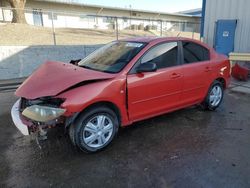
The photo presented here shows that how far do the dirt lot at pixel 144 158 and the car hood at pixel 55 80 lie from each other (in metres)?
0.94

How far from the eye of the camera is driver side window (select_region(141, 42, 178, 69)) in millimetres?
3916

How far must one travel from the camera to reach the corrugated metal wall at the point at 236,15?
9359 mm

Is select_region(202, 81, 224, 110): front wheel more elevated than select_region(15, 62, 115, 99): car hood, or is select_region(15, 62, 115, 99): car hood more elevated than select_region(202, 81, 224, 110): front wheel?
select_region(15, 62, 115, 99): car hood

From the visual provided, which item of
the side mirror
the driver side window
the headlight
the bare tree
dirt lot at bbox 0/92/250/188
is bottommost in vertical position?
dirt lot at bbox 0/92/250/188

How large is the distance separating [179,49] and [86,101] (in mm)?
2158

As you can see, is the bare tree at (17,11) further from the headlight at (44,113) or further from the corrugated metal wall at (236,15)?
the headlight at (44,113)

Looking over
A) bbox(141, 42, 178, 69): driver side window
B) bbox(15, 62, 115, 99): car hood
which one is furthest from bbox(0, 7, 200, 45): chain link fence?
bbox(15, 62, 115, 99): car hood

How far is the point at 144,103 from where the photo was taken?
386 centimetres

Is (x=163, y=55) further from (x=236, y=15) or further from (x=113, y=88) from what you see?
(x=236, y=15)

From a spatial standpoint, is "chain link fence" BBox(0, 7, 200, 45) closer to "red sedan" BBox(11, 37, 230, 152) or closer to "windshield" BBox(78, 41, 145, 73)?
"red sedan" BBox(11, 37, 230, 152)

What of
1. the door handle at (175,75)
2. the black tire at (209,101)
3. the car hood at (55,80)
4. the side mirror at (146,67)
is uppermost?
the side mirror at (146,67)

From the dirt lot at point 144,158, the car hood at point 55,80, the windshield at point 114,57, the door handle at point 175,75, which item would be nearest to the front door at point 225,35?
the dirt lot at point 144,158

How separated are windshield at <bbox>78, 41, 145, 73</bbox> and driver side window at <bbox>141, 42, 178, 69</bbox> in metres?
0.19

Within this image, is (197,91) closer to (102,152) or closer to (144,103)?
(144,103)
